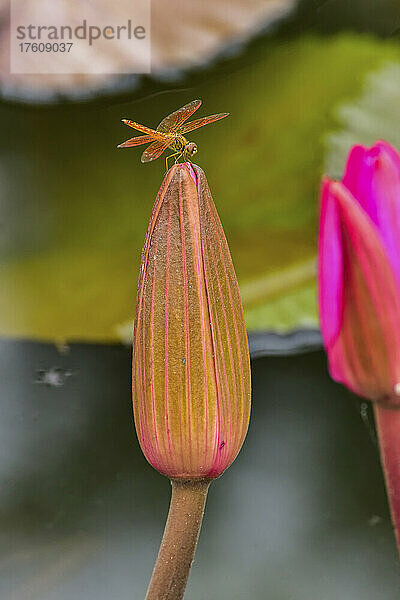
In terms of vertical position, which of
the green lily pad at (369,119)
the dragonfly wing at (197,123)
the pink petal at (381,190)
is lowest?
the pink petal at (381,190)

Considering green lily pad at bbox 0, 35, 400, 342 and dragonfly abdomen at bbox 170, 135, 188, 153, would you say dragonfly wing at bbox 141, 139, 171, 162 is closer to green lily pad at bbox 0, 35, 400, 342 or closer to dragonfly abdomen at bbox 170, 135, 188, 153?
dragonfly abdomen at bbox 170, 135, 188, 153

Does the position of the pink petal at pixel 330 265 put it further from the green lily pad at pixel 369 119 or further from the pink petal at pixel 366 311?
the green lily pad at pixel 369 119

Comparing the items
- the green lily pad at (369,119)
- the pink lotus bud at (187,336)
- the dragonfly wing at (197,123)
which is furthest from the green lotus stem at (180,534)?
the green lily pad at (369,119)

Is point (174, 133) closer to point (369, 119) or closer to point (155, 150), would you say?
point (155, 150)

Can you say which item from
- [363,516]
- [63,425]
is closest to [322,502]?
[363,516]

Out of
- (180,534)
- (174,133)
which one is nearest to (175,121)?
(174,133)

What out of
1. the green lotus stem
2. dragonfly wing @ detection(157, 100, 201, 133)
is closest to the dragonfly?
dragonfly wing @ detection(157, 100, 201, 133)
